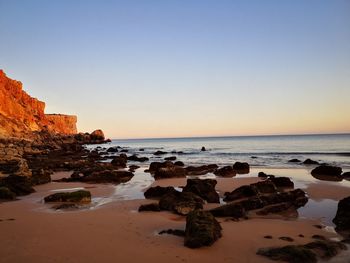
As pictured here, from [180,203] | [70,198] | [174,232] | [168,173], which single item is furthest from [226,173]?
[174,232]

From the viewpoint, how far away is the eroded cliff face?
75713mm

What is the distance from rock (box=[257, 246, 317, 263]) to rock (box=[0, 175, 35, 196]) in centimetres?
1207

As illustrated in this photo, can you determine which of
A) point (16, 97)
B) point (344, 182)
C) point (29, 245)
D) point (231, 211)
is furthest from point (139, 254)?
point (16, 97)

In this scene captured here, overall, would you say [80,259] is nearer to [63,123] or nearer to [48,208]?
[48,208]

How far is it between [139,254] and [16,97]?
109 meters

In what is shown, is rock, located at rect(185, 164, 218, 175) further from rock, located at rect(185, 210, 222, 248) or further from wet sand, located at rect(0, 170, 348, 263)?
rock, located at rect(185, 210, 222, 248)

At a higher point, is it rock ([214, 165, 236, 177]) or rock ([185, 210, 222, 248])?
rock ([185, 210, 222, 248])

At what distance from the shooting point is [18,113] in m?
92.8

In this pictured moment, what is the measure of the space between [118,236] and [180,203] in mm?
3432

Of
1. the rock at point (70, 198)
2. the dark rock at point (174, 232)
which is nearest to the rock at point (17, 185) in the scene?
the rock at point (70, 198)

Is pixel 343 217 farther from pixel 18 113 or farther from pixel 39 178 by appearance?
pixel 18 113

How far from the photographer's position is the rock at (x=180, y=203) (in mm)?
10453

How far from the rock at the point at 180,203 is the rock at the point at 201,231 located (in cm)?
267

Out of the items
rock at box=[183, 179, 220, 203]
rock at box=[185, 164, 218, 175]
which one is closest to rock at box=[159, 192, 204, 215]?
rock at box=[183, 179, 220, 203]
